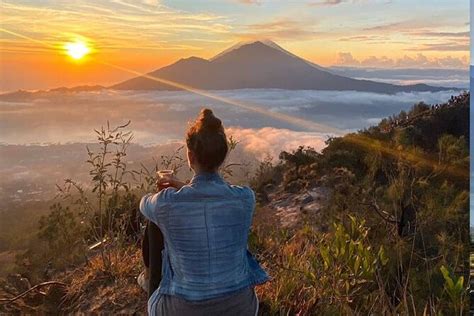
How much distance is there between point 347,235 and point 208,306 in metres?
0.90

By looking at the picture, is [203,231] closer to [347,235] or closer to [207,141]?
[207,141]

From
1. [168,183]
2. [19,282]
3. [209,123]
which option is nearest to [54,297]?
[19,282]

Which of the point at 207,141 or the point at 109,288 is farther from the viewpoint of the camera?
the point at 109,288

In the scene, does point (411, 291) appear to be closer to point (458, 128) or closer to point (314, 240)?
point (314, 240)

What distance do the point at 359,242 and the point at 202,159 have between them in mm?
934

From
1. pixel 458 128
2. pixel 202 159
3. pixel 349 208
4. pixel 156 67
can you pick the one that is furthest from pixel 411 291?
pixel 458 128

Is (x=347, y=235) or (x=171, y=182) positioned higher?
(x=171, y=182)

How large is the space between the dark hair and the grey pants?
40cm

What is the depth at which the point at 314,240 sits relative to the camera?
3.39 meters

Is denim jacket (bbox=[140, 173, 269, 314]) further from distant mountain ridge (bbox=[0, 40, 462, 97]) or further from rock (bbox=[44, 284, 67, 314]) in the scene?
distant mountain ridge (bbox=[0, 40, 462, 97])

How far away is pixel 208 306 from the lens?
81.6 inches

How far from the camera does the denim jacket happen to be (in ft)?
6.71

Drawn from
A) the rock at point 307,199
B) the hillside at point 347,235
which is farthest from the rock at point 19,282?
the rock at point 307,199

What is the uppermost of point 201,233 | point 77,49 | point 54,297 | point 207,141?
point 77,49
